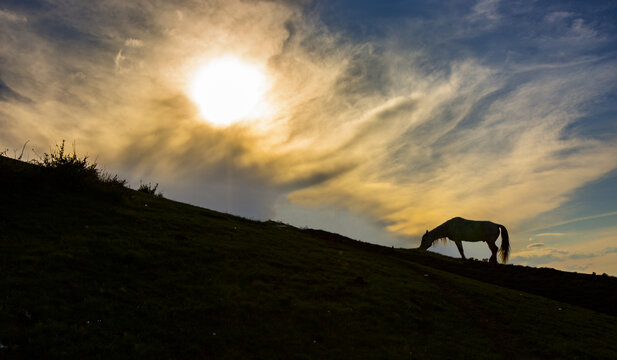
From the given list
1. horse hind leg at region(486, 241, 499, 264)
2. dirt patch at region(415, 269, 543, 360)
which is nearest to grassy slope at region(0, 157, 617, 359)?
dirt patch at region(415, 269, 543, 360)

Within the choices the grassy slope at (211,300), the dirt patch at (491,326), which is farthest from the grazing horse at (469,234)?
the dirt patch at (491,326)

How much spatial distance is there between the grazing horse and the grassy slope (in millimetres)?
19033

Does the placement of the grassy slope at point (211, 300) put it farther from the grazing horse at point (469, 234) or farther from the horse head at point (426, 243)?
the horse head at point (426, 243)

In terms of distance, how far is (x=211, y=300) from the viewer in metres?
15.0

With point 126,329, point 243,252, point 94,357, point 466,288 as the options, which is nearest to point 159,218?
point 243,252

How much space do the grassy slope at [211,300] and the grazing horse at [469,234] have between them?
19033mm

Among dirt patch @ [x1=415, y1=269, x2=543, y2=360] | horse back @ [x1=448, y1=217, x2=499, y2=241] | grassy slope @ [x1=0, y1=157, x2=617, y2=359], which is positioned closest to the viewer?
grassy slope @ [x1=0, y1=157, x2=617, y2=359]

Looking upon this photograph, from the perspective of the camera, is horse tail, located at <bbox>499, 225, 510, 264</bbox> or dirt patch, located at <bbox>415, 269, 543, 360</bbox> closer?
dirt patch, located at <bbox>415, 269, 543, 360</bbox>

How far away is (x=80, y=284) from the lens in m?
13.9

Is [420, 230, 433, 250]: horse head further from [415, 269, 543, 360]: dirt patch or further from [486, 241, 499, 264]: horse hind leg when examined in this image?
[415, 269, 543, 360]: dirt patch

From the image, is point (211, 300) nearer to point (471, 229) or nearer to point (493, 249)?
point (471, 229)

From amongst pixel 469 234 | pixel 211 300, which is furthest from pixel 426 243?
pixel 211 300

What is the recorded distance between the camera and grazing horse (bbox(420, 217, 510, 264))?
141ft

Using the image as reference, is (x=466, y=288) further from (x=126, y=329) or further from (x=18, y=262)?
(x=18, y=262)
